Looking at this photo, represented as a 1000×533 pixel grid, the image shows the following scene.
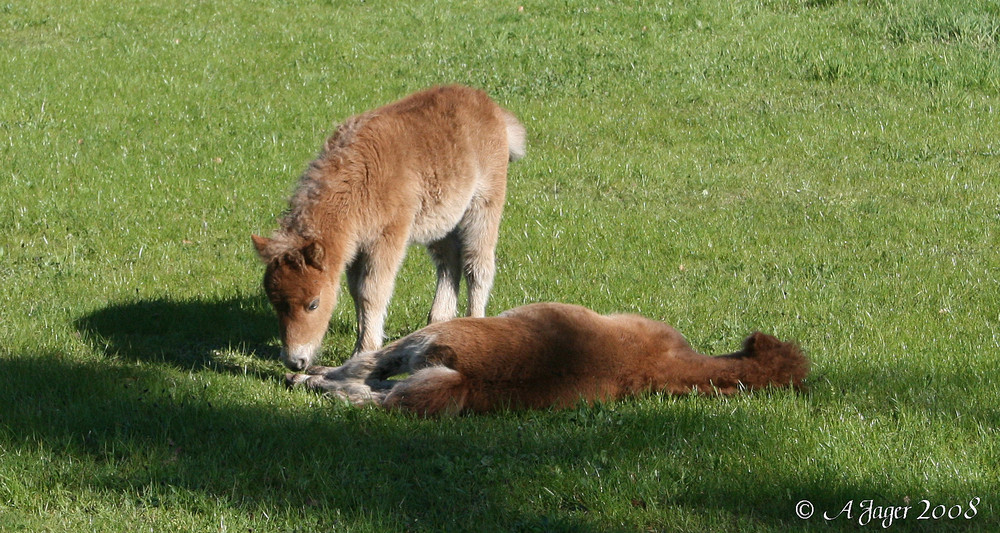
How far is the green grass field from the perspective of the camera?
193 inches

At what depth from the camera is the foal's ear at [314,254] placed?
6.44 meters

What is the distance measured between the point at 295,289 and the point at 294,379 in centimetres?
61

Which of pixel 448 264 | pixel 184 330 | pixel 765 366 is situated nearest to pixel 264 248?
pixel 184 330

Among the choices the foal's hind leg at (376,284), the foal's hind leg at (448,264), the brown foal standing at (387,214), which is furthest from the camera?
the foal's hind leg at (448,264)

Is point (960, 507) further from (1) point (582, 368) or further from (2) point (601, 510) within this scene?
(1) point (582, 368)

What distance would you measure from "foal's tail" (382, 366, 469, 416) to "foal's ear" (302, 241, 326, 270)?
1.30 meters

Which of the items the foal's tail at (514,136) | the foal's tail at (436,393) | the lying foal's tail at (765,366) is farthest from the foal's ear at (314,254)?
the foal's tail at (514,136)

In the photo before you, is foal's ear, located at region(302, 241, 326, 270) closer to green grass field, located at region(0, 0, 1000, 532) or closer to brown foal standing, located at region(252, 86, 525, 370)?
brown foal standing, located at region(252, 86, 525, 370)

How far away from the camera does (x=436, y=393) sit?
5504 millimetres

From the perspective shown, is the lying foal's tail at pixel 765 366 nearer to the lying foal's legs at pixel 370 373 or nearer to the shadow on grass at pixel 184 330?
the lying foal's legs at pixel 370 373

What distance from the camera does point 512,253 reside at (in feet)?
32.5

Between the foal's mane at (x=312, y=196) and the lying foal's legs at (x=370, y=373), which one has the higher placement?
the foal's mane at (x=312, y=196)

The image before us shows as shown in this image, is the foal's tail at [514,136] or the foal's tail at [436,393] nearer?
the foal's tail at [436,393]

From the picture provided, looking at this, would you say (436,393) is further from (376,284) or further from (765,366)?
(765,366)
